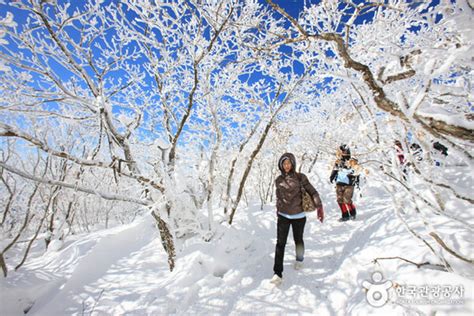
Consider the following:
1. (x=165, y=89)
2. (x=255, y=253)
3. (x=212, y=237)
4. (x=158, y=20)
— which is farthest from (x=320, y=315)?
(x=158, y=20)

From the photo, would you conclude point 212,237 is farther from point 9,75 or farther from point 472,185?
point 472,185

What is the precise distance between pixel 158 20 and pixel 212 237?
14.4 ft

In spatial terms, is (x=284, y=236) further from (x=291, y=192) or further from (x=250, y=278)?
(x=250, y=278)

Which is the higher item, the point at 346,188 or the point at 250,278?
the point at 346,188

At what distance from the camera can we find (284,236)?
2963 millimetres

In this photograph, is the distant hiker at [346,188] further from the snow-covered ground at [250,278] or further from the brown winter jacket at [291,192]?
the brown winter jacket at [291,192]

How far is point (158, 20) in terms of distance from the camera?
3.56m

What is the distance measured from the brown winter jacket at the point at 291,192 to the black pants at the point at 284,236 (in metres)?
0.17

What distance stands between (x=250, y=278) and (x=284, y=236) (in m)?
0.86

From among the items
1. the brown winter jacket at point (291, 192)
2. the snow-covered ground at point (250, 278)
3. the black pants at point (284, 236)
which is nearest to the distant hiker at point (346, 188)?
the snow-covered ground at point (250, 278)

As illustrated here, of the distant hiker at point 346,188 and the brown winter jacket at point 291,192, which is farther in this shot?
the distant hiker at point 346,188

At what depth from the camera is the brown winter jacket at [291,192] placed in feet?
9.89

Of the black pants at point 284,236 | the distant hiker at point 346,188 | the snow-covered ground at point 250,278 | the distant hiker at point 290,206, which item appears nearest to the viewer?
the snow-covered ground at point 250,278

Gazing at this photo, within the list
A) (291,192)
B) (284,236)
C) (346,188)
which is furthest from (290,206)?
(346,188)
